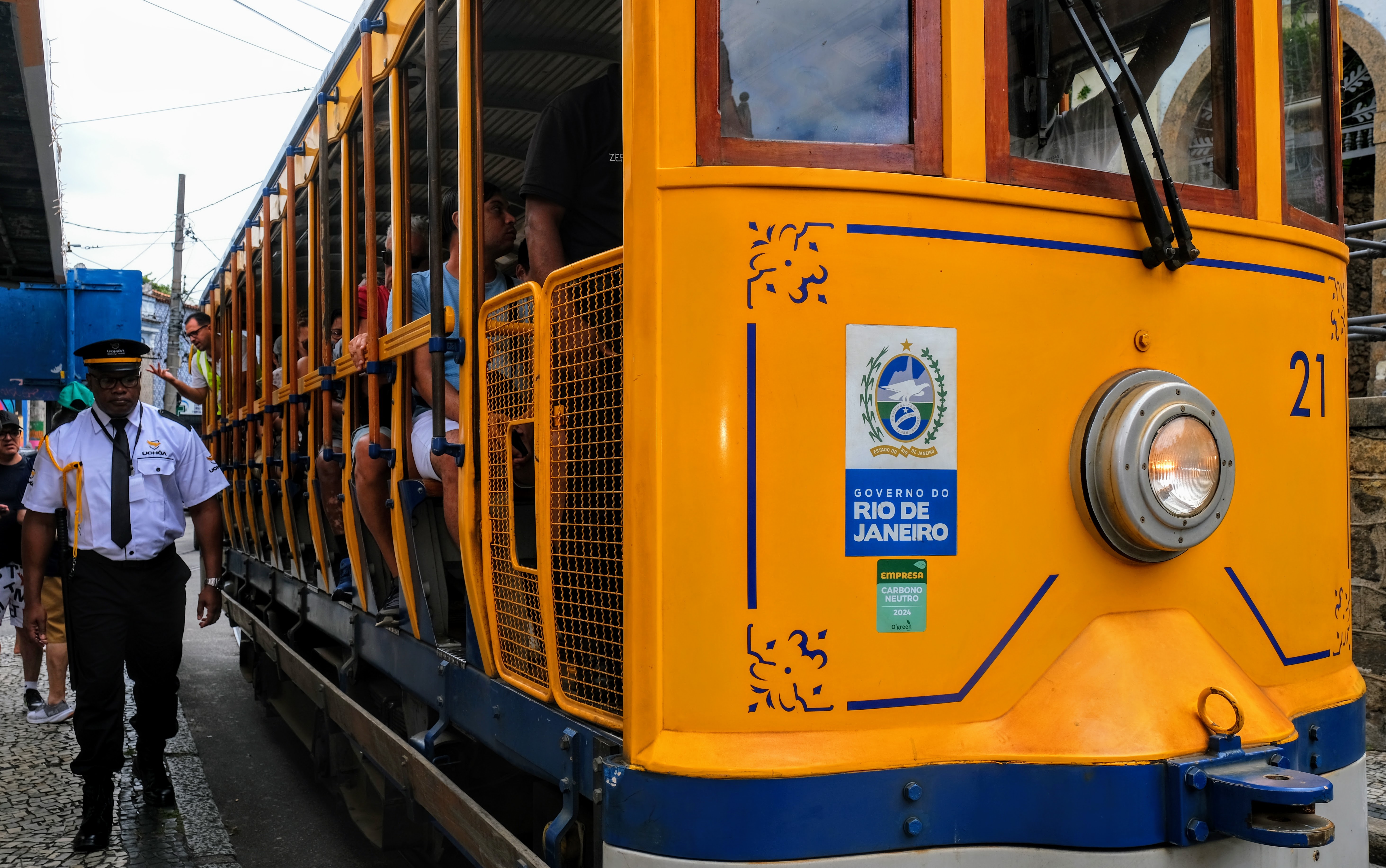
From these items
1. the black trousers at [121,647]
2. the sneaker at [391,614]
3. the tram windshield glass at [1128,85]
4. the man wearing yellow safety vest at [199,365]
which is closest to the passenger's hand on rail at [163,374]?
the man wearing yellow safety vest at [199,365]

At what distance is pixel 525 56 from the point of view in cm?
362

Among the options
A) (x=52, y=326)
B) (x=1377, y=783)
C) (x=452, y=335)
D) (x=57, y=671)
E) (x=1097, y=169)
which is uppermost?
(x=52, y=326)

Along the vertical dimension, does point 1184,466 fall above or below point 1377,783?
above

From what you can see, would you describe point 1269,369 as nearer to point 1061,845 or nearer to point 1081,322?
point 1081,322

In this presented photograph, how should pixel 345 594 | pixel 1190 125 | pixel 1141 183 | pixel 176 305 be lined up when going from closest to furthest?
pixel 1141 183, pixel 1190 125, pixel 345 594, pixel 176 305

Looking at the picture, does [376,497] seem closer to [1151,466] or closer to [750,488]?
[750,488]

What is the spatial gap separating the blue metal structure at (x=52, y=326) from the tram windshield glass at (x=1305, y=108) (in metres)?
8.46

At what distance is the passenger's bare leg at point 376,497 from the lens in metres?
3.87

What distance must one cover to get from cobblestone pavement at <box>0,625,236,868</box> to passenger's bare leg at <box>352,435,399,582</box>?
136 centimetres

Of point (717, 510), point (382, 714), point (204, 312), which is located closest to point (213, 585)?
point (382, 714)

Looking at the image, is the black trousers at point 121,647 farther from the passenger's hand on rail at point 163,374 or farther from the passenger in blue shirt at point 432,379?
the passenger's hand on rail at point 163,374

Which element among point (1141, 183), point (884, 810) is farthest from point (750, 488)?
point (1141, 183)

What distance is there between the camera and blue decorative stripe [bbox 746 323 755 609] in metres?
1.99

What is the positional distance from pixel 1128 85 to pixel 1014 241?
1.97ft
